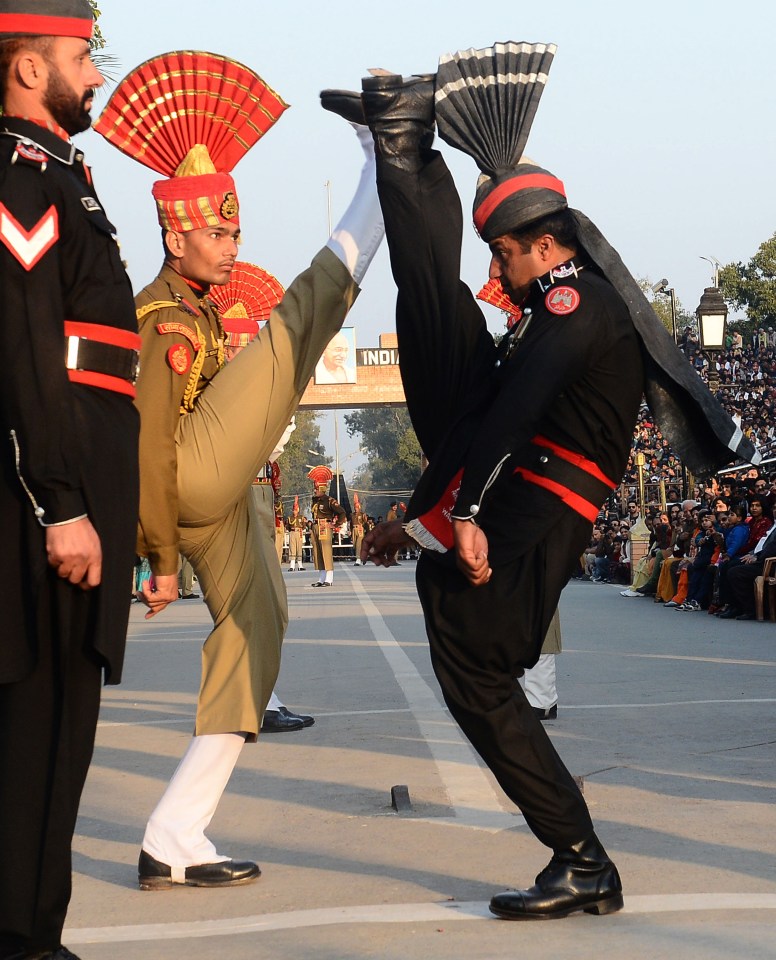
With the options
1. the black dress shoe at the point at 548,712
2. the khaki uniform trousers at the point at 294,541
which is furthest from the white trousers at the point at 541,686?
the khaki uniform trousers at the point at 294,541

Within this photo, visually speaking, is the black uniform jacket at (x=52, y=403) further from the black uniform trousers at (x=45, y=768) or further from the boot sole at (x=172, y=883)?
the boot sole at (x=172, y=883)

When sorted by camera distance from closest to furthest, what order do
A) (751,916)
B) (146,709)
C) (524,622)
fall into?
1. (751,916)
2. (524,622)
3. (146,709)

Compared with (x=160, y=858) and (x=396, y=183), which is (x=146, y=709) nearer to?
(x=160, y=858)

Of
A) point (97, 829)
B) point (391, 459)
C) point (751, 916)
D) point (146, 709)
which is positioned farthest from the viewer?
point (391, 459)

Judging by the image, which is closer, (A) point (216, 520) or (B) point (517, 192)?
(B) point (517, 192)

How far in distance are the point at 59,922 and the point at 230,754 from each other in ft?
4.62

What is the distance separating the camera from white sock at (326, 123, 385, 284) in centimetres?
492

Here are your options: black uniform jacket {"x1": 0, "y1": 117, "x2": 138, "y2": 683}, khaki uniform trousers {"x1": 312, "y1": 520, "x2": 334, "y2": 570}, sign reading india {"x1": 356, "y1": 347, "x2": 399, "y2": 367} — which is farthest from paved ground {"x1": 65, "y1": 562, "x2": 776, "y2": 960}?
sign reading india {"x1": 356, "y1": 347, "x2": 399, "y2": 367}

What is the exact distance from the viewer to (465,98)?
441cm

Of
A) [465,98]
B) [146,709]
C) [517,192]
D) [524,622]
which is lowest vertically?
[146,709]

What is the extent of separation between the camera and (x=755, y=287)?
5859 centimetres

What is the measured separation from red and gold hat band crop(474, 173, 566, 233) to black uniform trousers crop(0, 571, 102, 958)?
1679 mm

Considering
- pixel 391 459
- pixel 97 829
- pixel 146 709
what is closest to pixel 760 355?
pixel 146 709

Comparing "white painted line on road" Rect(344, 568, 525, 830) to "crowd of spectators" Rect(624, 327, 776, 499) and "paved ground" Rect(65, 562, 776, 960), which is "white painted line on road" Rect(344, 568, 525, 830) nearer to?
"paved ground" Rect(65, 562, 776, 960)
